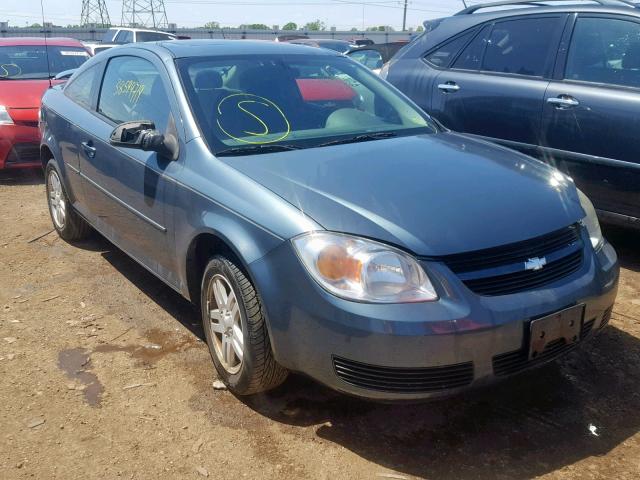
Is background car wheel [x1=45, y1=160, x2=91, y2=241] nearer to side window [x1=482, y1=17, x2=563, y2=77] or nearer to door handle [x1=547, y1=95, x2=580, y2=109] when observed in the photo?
side window [x1=482, y1=17, x2=563, y2=77]

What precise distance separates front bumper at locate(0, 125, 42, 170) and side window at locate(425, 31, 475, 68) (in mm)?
4209

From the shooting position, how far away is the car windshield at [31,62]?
26.2 ft

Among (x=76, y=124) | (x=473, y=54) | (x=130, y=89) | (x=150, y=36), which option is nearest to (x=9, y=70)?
(x=76, y=124)

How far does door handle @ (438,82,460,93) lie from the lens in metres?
5.33

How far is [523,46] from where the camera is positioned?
5.02 meters

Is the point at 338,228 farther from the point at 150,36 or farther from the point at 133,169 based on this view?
the point at 150,36

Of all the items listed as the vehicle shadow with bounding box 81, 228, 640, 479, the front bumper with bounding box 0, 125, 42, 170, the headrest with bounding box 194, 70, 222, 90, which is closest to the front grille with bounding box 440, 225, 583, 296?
the vehicle shadow with bounding box 81, 228, 640, 479

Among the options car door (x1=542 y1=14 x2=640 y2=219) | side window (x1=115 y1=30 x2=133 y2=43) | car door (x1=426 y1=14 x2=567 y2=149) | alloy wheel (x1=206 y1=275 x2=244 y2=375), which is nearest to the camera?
alloy wheel (x1=206 y1=275 x2=244 y2=375)

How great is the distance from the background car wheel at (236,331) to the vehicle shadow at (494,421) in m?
0.18

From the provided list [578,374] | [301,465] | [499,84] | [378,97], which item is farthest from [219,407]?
[499,84]

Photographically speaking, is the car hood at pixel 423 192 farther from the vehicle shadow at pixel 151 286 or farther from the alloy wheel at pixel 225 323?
the vehicle shadow at pixel 151 286

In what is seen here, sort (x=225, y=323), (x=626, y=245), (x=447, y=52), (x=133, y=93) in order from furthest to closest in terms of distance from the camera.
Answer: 1. (x=447, y=52)
2. (x=626, y=245)
3. (x=133, y=93)
4. (x=225, y=323)

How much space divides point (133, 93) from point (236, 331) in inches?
70.5

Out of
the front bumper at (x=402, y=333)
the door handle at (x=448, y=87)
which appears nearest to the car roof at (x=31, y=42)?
the door handle at (x=448, y=87)
